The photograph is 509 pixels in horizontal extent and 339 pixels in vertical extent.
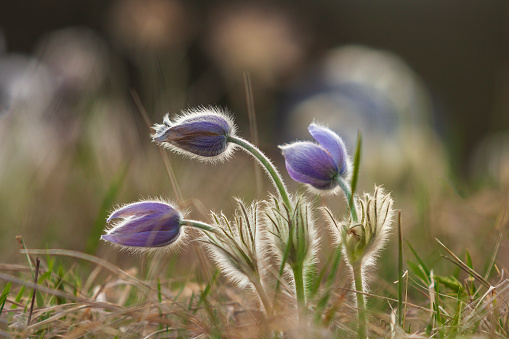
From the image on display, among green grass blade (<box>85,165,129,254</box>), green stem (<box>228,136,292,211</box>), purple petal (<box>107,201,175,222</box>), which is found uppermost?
green stem (<box>228,136,292,211</box>)

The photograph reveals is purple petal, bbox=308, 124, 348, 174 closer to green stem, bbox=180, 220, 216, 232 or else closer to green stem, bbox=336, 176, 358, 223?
green stem, bbox=336, 176, 358, 223

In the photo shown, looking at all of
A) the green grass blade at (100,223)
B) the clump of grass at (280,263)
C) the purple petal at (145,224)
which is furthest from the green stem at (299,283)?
the green grass blade at (100,223)

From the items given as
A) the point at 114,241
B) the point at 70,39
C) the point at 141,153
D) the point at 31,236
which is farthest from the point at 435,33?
the point at 114,241

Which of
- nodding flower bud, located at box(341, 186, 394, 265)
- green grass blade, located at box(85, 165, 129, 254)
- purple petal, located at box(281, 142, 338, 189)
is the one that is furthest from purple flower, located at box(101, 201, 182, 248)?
green grass blade, located at box(85, 165, 129, 254)

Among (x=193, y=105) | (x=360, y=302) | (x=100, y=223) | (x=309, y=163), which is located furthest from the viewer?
(x=193, y=105)

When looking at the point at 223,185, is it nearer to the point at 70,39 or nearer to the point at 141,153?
the point at 141,153

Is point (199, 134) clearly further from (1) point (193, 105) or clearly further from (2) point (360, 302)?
(1) point (193, 105)

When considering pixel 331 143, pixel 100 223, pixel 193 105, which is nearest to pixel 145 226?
pixel 331 143

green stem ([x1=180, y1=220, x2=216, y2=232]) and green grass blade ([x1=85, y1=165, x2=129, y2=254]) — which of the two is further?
green grass blade ([x1=85, y1=165, x2=129, y2=254])
